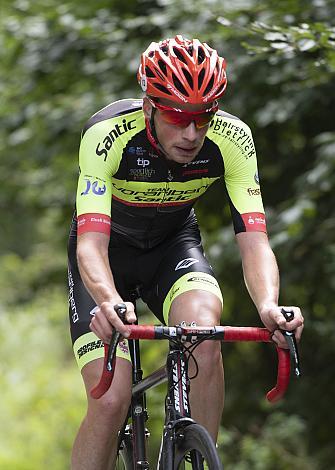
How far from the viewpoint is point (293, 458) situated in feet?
28.5

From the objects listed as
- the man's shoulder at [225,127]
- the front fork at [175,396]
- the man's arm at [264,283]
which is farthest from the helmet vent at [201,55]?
the front fork at [175,396]

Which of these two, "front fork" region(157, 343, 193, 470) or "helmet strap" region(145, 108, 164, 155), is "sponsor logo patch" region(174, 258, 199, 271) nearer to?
"helmet strap" region(145, 108, 164, 155)

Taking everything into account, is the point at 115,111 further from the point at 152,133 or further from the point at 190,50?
the point at 190,50

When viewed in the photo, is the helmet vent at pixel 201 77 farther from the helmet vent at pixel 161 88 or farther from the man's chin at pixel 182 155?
the man's chin at pixel 182 155

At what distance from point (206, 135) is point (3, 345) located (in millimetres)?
13237

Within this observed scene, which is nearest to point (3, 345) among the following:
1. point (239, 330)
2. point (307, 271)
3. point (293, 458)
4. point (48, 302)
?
point (48, 302)

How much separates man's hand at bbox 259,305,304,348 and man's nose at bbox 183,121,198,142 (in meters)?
0.79

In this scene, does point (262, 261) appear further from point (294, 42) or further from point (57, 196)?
point (57, 196)

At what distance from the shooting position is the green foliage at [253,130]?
6.54 m

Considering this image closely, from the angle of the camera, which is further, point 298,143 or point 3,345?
point 3,345

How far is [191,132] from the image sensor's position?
13.9 ft

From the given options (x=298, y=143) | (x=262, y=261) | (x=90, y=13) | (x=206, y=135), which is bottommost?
(x=262, y=261)

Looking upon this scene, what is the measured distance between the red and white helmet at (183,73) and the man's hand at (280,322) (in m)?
0.94

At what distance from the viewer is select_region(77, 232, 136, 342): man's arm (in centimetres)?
365
